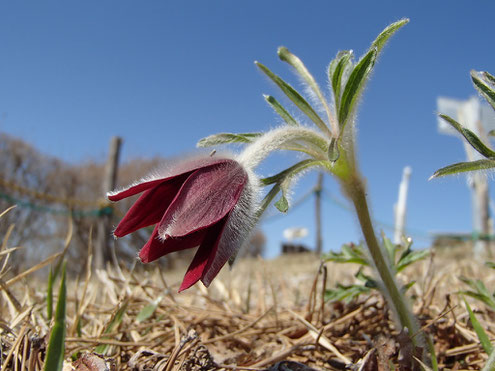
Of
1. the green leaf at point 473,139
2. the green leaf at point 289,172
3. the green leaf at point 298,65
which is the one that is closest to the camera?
the green leaf at point 473,139

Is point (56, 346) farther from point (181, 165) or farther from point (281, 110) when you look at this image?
point (281, 110)

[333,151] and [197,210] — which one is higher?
[333,151]

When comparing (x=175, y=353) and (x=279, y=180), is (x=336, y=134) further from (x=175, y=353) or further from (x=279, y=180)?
(x=175, y=353)

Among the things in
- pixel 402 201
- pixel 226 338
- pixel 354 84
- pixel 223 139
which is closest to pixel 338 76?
pixel 354 84

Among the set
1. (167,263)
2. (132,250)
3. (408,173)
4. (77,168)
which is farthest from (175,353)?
(77,168)

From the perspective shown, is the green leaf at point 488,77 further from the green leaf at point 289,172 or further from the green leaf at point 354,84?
the green leaf at point 289,172

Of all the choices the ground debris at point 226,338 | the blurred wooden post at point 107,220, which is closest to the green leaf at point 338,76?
the ground debris at point 226,338

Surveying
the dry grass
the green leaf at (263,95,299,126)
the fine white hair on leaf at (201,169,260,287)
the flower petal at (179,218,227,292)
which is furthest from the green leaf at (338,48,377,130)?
the dry grass

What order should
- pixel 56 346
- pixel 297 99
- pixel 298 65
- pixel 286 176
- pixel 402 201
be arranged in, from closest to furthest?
pixel 56 346 → pixel 286 176 → pixel 297 99 → pixel 298 65 → pixel 402 201
